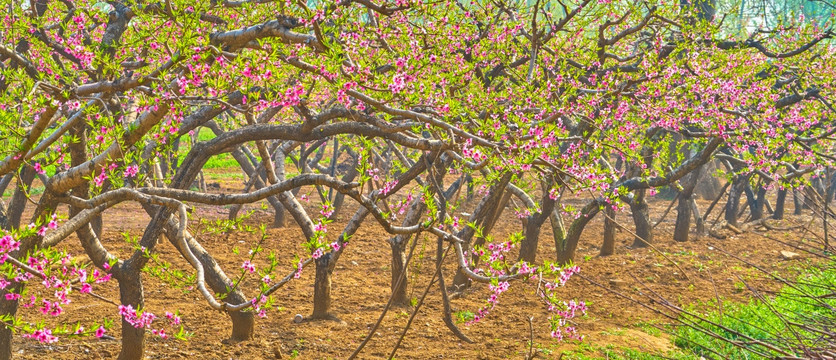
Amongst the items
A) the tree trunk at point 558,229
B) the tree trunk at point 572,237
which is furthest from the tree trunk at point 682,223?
the tree trunk at point 558,229

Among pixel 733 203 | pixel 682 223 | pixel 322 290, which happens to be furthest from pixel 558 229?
pixel 733 203

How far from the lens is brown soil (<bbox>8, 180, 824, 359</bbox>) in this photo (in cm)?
800

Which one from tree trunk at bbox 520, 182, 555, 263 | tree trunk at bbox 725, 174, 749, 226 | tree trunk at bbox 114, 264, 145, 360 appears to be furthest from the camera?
tree trunk at bbox 725, 174, 749, 226

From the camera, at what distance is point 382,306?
10219 mm

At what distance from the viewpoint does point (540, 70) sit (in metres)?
10.1

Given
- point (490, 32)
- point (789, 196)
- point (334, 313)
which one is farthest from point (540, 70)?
point (789, 196)

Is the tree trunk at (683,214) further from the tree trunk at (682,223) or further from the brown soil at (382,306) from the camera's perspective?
the brown soil at (382,306)

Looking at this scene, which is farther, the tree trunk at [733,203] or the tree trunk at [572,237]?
the tree trunk at [733,203]

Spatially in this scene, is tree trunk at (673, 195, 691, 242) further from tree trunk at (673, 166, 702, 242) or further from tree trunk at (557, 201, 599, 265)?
tree trunk at (557, 201, 599, 265)

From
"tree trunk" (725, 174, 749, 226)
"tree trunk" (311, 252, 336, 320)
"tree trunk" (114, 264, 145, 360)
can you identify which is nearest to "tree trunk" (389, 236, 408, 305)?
"tree trunk" (311, 252, 336, 320)

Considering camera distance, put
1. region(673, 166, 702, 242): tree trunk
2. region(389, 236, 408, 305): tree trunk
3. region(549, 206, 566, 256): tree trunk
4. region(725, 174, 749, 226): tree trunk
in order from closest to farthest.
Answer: region(389, 236, 408, 305): tree trunk, region(549, 206, 566, 256): tree trunk, region(673, 166, 702, 242): tree trunk, region(725, 174, 749, 226): tree trunk

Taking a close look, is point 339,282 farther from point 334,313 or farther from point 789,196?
point 789,196

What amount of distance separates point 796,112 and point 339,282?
27.1 feet

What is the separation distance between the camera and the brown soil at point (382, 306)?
26.2 feet
